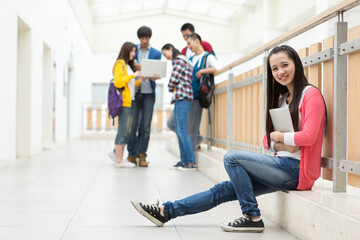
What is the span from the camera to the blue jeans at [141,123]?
5461 mm

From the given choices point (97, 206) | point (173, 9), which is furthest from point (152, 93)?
point (173, 9)

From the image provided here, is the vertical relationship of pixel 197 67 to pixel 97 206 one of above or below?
above

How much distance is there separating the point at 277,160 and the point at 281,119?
21 cm

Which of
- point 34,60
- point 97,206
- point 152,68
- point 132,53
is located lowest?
point 97,206

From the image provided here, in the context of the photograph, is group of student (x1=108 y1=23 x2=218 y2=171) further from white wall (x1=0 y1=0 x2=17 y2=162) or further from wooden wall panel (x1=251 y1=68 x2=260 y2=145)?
white wall (x1=0 y1=0 x2=17 y2=162)

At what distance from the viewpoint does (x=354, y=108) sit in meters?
2.19

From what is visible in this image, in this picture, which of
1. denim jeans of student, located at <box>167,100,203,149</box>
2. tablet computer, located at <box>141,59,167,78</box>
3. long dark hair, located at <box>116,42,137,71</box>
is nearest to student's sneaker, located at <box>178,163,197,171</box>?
denim jeans of student, located at <box>167,100,203,149</box>

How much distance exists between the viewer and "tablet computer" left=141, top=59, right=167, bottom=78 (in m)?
5.13

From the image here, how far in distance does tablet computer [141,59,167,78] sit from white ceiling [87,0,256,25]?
12.0 meters

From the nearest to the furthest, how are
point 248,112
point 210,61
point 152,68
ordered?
point 248,112 → point 210,61 → point 152,68

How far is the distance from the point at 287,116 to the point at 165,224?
3.04 ft

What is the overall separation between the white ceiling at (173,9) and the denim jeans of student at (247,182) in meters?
14.7

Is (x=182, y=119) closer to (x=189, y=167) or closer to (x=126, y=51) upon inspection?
(x=189, y=167)

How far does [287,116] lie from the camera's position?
224 centimetres
